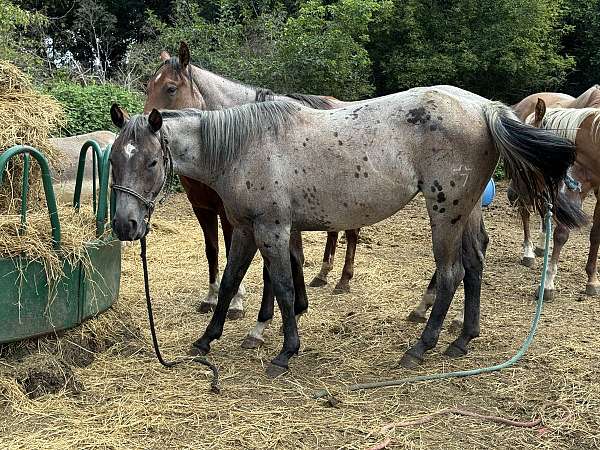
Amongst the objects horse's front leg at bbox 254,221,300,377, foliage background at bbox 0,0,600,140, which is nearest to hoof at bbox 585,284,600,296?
horse's front leg at bbox 254,221,300,377

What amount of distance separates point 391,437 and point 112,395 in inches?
61.5

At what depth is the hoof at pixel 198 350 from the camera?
3.92 metres

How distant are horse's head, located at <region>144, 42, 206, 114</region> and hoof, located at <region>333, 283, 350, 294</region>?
2125 mm

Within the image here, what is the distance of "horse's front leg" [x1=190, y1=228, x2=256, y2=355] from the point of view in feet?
12.5

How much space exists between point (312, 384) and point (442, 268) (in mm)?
1103

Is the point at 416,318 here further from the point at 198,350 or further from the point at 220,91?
the point at 220,91

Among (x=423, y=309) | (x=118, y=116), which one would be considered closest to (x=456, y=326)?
(x=423, y=309)

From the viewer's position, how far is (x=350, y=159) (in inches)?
139

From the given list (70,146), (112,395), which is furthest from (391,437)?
(70,146)

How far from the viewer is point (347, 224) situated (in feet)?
12.1

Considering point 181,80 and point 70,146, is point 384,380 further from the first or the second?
point 70,146

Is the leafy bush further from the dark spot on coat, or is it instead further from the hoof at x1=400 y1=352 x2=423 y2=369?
the hoof at x1=400 y1=352 x2=423 y2=369

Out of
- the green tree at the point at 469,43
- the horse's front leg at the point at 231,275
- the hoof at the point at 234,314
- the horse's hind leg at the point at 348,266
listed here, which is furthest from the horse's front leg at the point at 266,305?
the green tree at the point at 469,43

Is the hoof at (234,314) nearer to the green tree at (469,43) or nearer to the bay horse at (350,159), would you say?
the bay horse at (350,159)
